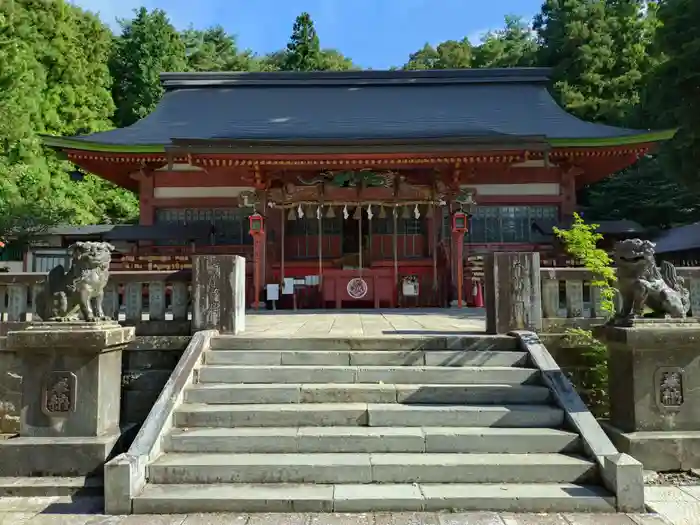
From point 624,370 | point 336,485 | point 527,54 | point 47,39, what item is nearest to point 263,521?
point 336,485

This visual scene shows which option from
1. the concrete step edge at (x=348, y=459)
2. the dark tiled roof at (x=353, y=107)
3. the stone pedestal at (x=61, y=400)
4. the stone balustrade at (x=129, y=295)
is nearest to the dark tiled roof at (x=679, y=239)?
the dark tiled roof at (x=353, y=107)

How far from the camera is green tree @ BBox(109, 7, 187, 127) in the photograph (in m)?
30.5

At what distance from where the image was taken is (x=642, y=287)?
15.5 ft

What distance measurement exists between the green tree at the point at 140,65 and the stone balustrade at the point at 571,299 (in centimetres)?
2908

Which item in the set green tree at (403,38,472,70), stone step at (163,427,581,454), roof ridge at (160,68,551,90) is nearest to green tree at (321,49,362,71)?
green tree at (403,38,472,70)

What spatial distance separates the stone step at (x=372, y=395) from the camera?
500cm

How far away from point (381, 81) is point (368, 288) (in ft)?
32.8

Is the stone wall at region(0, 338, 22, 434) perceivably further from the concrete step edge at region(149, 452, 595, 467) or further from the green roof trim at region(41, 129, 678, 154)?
the green roof trim at region(41, 129, 678, 154)

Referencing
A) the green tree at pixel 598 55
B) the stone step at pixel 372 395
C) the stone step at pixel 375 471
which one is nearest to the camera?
the stone step at pixel 375 471

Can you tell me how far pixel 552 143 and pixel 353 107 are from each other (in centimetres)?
767

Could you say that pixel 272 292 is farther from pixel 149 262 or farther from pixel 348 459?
pixel 348 459

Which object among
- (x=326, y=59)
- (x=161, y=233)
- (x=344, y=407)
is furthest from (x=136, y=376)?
(x=326, y=59)

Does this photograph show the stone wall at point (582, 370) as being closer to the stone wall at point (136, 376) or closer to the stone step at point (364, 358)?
the stone step at point (364, 358)

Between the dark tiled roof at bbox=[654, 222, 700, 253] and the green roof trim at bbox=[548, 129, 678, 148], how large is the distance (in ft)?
14.8
